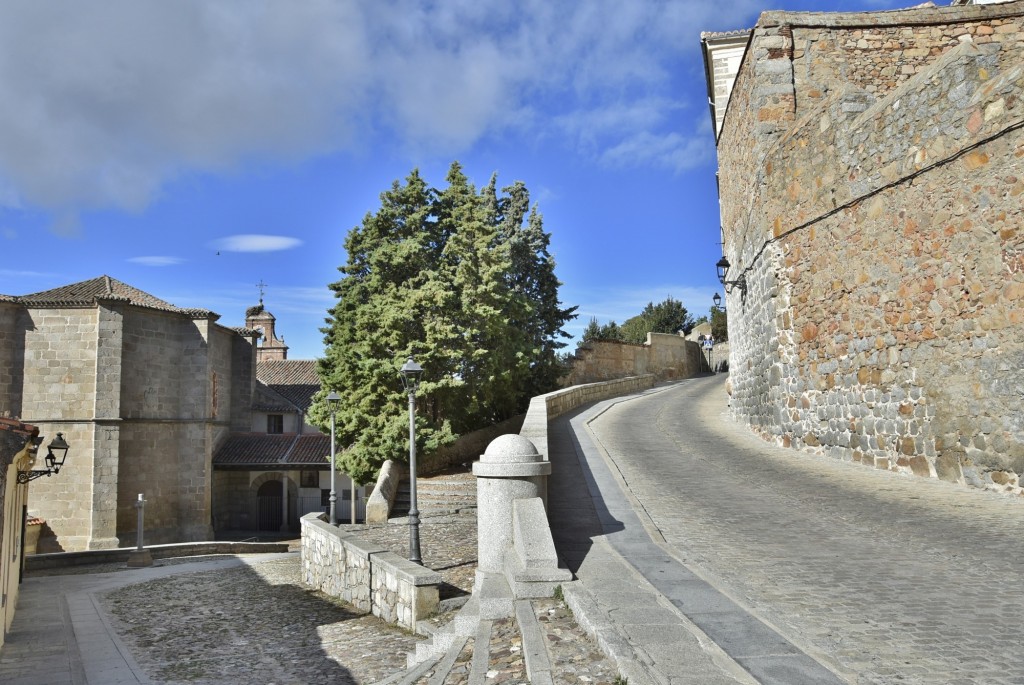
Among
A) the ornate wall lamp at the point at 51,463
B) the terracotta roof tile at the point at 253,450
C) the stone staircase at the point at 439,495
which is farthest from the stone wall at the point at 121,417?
the stone staircase at the point at 439,495

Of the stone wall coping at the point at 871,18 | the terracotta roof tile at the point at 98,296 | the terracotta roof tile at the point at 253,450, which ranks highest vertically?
the stone wall coping at the point at 871,18

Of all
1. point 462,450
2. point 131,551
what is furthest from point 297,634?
point 462,450

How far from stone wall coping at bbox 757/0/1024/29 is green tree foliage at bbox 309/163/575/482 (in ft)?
39.1

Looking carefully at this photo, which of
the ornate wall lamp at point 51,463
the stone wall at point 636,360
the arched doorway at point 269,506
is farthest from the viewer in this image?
the stone wall at point 636,360

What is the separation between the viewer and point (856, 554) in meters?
6.20

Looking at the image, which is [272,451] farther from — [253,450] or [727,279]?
[727,279]

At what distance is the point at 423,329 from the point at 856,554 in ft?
60.8

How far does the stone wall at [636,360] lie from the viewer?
35.7m

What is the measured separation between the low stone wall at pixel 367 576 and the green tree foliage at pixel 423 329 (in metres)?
6.65

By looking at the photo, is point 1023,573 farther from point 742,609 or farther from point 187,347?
point 187,347

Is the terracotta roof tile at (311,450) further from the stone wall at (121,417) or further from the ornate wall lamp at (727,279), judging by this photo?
the ornate wall lamp at (727,279)

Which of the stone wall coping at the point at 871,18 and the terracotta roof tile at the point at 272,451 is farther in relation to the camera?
the terracotta roof tile at the point at 272,451

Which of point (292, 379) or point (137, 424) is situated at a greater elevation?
point (292, 379)

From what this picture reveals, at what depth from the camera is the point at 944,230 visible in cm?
979
